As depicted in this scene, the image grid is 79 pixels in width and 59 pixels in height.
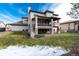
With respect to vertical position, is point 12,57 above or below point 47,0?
below

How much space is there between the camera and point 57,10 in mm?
2338

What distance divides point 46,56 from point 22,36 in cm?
40

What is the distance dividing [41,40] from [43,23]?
22 centimetres

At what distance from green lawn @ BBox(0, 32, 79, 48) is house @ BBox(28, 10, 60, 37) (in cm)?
8

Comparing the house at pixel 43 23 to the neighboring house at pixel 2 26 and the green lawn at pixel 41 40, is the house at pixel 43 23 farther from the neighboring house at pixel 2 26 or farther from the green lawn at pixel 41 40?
the neighboring house at pixel 2 26

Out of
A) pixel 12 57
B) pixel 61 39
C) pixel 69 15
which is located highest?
pixel 69 15

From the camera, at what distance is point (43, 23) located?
2.36 meters

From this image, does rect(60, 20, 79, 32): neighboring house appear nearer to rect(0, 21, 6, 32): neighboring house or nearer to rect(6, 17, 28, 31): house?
rect(6, 17, 28, 31): house

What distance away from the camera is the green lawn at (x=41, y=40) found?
232 centimetres

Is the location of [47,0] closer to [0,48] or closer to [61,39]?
[61,39]

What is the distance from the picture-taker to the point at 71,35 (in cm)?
237

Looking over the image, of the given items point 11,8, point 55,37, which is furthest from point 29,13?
point 55,37

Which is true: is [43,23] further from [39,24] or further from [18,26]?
[18,26]

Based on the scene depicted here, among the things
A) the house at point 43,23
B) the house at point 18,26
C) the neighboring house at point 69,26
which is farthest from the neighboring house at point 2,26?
the neighboring house at point 69,26
